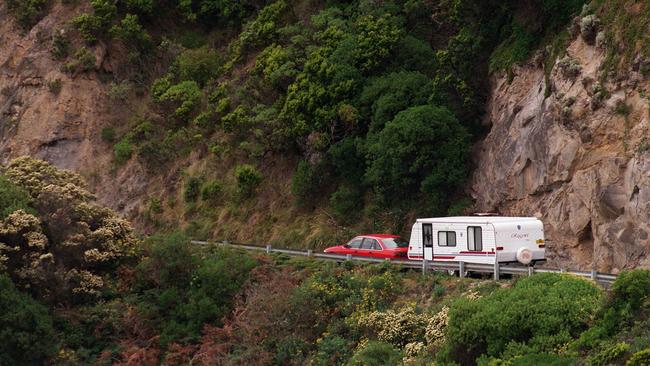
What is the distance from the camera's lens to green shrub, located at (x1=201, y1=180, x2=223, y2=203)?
52156 mm

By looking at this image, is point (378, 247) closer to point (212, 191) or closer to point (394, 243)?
point (394, 243)

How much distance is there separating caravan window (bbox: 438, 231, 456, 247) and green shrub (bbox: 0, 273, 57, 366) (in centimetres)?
1332

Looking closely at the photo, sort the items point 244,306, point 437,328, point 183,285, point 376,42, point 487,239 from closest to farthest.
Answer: point 437,328, point 487,239, point 244,306, point 183,285, point 376,42

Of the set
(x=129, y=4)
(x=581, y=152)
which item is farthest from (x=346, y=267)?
(x=129, y=4)

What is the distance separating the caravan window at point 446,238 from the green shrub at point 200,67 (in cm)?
2339

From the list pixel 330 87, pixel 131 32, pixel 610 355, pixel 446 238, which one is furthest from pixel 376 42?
pixel 610 355

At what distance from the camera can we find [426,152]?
42.6 meters

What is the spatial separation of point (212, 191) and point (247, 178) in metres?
2.65

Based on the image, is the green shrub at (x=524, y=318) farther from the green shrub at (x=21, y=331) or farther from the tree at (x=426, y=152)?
the green shrub at (x=21, y=331)

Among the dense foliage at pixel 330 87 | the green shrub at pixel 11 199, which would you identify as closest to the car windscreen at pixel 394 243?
the dense foliage at pixel 330 87

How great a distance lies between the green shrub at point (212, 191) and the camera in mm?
52156

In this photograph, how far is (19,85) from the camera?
202 feet

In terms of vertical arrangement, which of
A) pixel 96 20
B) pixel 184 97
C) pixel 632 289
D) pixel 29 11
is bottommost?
pixel 632 289

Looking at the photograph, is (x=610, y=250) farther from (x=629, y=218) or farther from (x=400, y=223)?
(x=400, y=223)
